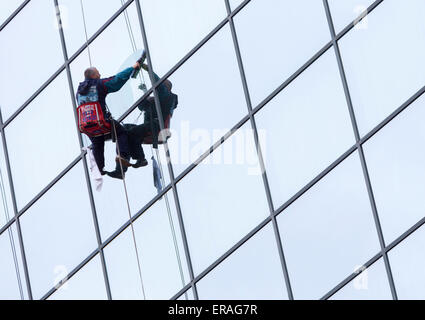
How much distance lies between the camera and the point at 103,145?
70.7 feet

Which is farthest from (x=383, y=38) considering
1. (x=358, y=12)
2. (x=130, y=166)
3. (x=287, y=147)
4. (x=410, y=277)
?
(x=130, y=166)

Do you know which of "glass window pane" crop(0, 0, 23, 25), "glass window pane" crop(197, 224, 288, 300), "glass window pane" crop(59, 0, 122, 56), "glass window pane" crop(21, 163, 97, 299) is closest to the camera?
"glass window pane" crop(197, 224, 288, 300)

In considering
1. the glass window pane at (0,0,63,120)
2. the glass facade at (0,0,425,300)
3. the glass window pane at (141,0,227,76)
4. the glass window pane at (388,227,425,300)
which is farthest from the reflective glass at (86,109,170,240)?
the glass window pane at (388,227,425,300)

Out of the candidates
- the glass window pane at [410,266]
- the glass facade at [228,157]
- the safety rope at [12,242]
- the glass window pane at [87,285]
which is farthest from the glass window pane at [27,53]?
the glass window pane at [410,266]

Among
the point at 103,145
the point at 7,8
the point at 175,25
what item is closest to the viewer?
the point at 175,25

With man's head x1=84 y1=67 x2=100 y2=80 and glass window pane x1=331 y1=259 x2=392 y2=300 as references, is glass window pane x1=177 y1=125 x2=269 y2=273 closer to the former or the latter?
glass window pane x1=331 y1=259 x2=392 y2=300

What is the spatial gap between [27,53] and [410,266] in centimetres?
876

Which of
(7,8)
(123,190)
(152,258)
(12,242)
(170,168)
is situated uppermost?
(7,8)

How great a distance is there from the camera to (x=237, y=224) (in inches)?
775

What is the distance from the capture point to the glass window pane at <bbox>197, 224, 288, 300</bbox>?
62.6 ft

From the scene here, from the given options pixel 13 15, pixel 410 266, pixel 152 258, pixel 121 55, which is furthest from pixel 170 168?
pixel 13 15

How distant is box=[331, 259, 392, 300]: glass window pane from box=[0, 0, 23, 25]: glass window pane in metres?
8.97

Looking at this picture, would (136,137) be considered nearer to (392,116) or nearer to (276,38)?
(276,38)

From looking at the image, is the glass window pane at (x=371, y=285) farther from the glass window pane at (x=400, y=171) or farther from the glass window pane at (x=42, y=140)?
the glass window pane at (x=42, y=140)
